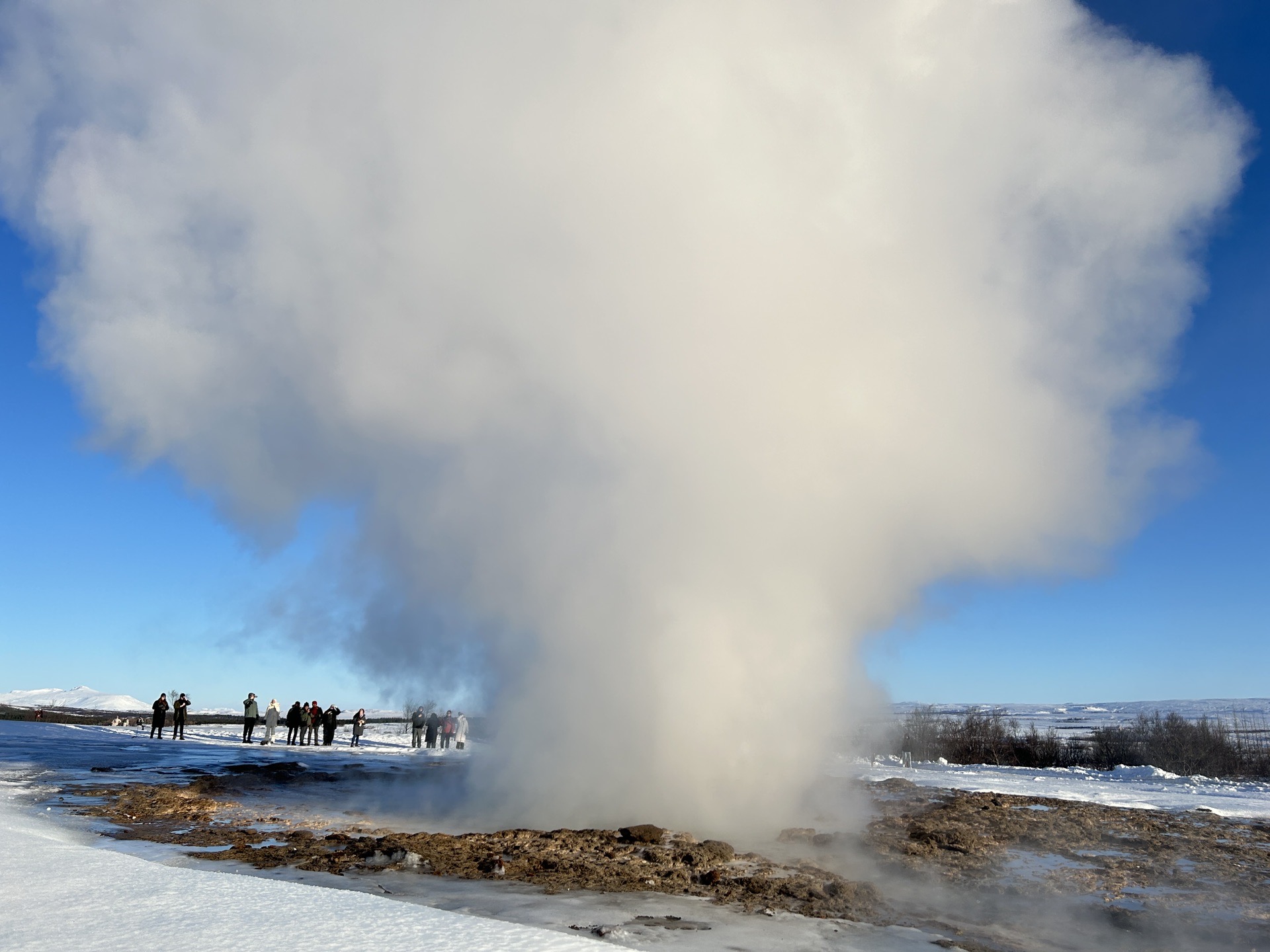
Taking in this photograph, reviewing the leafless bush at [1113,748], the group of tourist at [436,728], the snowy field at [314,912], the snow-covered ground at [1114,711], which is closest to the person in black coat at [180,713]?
the group of tourist at [436,728]

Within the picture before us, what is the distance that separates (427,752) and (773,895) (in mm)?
21039

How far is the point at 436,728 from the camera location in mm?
26734

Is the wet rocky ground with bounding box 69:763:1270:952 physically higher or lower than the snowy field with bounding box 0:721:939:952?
lower

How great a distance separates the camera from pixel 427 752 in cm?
2573

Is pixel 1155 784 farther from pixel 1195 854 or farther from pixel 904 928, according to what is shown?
pixel 904 928

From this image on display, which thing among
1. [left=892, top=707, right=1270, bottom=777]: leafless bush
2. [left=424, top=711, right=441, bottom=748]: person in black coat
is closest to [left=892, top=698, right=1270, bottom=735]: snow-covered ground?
[left=892, top=707, right=1270, bottom=777]: leafless bush

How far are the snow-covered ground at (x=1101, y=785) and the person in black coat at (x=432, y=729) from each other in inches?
507

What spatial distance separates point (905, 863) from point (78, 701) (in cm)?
17807

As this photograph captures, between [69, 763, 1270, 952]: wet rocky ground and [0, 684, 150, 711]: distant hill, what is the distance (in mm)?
110563

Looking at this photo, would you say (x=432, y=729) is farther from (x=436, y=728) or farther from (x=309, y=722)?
(x=309, y=722)

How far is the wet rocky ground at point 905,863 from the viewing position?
6.47 metres

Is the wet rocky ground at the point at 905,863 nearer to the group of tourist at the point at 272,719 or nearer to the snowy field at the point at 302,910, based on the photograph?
the snowy field at the point at 302,910

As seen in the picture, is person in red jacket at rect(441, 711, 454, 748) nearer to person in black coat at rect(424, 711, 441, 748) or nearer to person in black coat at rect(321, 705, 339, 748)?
person in black coat at rect(424, 711, 441, 748)

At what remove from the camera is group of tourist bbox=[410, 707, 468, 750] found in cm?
2662
